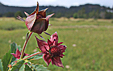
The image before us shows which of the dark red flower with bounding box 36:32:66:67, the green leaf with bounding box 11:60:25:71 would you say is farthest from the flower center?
the green leaf with bounding box 11:60:25:71

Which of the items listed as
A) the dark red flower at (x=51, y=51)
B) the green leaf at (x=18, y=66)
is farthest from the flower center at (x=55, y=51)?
the green leaf at (x=18, y=66)

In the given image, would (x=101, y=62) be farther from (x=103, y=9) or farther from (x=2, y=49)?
(x=103, y=9)

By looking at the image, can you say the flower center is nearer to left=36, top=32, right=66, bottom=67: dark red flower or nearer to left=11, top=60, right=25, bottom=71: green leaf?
left=36, top=32, right=66, bottom=67: dark red flower

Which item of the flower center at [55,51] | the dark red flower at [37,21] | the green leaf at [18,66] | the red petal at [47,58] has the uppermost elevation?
the dark red flower at [37,21]

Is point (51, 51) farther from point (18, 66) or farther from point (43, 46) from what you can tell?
point (18, 66)

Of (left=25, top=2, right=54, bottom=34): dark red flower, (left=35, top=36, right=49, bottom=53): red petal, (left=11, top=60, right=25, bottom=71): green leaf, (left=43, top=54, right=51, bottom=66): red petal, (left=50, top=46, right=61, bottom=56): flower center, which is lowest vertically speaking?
(left=11, top=60, right=25, bottom=71): green leaf

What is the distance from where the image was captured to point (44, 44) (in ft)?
1.01

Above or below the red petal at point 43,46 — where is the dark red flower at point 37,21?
above

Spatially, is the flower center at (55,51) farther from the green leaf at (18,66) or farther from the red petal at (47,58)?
the green leaf at (18,66)

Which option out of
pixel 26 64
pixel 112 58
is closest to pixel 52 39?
pixel 26 64

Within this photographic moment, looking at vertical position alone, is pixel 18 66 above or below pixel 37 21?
below

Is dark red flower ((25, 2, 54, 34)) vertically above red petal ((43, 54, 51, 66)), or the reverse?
dark red flower ((25, 2, 54, 34))

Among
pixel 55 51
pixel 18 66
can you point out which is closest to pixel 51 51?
pixel 55 51

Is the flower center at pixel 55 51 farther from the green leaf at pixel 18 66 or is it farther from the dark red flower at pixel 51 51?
the green leaf at pixel 18 66
